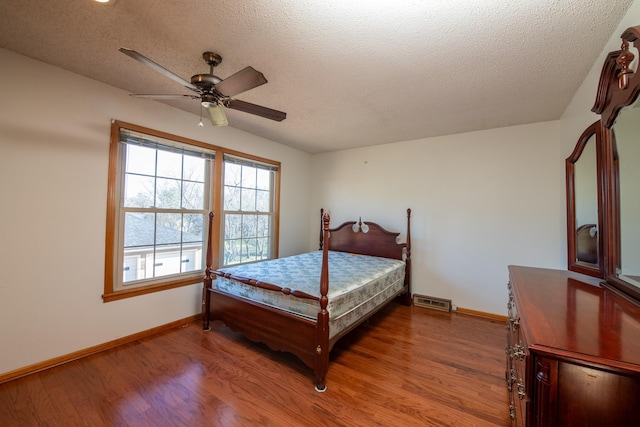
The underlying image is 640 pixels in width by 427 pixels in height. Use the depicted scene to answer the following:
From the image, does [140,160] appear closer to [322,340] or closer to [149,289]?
[149,289]

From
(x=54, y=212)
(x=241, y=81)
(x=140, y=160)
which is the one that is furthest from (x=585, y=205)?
(x=54, y=212)

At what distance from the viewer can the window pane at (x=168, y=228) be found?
290 centimetres

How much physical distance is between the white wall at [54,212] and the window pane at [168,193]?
1.66ft

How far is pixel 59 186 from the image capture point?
7.18 feet

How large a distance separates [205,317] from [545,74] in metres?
3.93

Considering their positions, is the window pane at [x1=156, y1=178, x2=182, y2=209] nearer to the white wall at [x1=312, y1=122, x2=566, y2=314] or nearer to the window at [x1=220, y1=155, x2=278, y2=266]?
the window at [x1=220, y1=155, x2=278, y2=266]

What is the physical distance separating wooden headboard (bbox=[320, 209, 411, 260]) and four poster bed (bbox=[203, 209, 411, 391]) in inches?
9.9

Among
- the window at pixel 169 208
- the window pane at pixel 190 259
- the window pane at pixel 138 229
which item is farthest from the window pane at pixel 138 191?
the window pane at pixel 190 259

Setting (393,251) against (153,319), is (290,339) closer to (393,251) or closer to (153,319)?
(153,319)

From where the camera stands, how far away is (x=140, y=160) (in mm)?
2738

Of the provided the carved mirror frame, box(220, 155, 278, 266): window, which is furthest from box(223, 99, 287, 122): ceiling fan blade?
the carved mirror frame

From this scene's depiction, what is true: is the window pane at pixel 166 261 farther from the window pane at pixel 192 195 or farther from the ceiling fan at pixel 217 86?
the ceiling fan at pixel 217 86

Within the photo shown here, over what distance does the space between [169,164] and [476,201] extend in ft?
12.9

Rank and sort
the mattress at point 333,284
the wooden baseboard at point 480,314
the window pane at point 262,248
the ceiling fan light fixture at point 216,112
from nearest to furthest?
the ceiling fan light fixture at point 216,112 → the mattress at point 333,284 → the wooden baseboard at point 480,314 → the window pane at point 262,248
